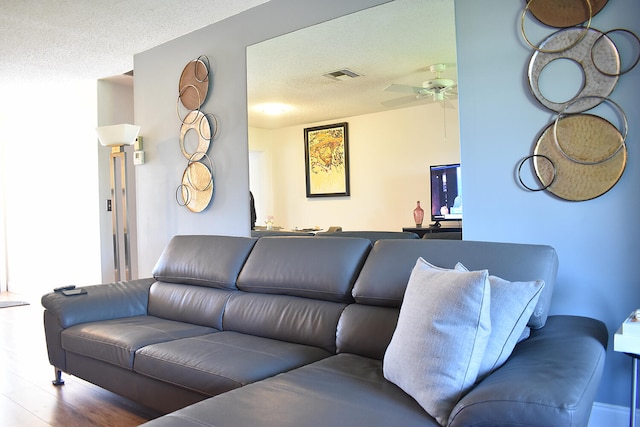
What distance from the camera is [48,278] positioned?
21.2 feet

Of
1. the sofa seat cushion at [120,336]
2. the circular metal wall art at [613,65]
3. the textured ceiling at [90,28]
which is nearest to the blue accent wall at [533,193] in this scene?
the circular metal wall art at [613,65]

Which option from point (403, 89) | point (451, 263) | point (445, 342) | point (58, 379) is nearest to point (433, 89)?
point (403, 89)

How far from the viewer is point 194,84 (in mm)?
3957

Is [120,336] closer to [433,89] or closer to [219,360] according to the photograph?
[219,360]

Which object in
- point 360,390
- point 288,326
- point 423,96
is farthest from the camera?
point 423,96

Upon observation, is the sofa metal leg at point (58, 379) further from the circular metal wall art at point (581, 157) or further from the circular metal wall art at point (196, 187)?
the circular metal wall art at point (581, 157)

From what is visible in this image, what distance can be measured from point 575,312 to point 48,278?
249 inches

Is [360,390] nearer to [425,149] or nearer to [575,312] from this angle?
[575,312]

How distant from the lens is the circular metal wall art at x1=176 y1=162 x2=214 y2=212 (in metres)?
3.90

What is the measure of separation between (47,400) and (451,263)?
91.9 inches

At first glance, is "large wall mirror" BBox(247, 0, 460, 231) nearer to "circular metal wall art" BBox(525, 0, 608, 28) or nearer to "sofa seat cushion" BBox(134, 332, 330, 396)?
"circular metal wall art" BBox(525, 0, 608, 28)

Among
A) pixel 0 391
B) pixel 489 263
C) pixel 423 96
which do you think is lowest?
pixel 0 391

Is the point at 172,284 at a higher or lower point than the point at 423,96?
lower

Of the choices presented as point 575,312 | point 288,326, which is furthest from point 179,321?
point 575,312
